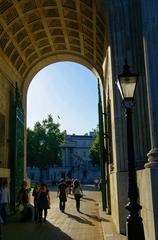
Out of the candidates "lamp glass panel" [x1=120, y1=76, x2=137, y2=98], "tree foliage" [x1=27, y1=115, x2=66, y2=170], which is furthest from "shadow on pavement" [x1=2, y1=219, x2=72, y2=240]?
"tree foliage" [x1=27, y1=115, x2=66, y2=170]

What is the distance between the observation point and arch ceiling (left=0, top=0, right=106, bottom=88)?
18031mm

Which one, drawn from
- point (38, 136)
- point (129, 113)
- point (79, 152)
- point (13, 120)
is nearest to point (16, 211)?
point (13, 120)

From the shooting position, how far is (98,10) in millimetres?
17016

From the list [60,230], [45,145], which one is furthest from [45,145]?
[60,230]

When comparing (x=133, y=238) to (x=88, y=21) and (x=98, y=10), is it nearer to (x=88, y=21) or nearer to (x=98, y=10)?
(x=98, y=10)

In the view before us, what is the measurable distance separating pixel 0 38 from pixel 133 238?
14683 mm

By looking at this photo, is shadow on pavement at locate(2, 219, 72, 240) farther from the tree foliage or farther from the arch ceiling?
the tree foliage

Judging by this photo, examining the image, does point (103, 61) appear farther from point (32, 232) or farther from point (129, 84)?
point (129, 84)

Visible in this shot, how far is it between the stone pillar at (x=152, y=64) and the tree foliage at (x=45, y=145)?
71.5m

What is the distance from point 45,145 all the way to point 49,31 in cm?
5991

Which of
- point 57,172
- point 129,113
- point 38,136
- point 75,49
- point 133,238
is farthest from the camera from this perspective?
point 57,172

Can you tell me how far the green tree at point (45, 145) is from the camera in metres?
79.8

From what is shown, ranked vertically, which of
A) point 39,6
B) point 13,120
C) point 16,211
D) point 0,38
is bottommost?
point 16,211

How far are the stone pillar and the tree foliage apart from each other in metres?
71.5
